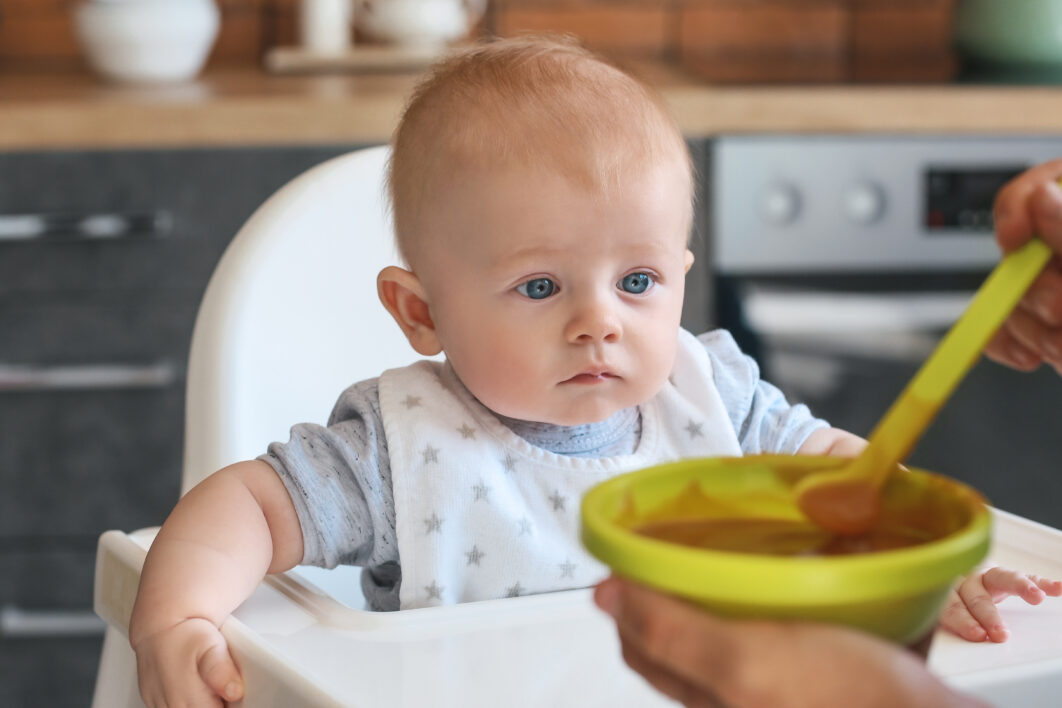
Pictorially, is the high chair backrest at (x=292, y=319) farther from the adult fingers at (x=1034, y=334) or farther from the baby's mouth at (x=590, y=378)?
the adult fingers at (x=1034, y=334)

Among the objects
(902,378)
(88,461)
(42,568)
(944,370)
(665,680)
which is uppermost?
(944,370)

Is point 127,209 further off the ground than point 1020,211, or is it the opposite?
point 1020,211

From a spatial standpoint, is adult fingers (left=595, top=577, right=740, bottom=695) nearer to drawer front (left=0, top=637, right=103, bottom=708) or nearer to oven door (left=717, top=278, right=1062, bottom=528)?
oven door (left=717, top=278, right=1062, bottom=528)

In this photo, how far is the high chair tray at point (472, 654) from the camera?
0.57 metres

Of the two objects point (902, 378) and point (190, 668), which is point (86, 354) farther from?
point (190, 668)

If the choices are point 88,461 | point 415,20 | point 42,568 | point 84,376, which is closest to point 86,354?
point 84,376

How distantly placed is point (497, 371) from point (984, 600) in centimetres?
29

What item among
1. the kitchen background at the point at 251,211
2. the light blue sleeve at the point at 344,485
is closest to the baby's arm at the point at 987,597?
the light blue sleeve at the point at 344,485

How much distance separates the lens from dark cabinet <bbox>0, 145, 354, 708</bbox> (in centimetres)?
169

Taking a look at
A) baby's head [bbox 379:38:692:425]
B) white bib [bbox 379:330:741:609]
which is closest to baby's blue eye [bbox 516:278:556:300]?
baby's head [bbox 379:38:692:425]

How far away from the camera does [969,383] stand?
1.84 meters

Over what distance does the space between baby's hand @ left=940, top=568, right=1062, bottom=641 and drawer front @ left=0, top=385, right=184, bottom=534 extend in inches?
50.6

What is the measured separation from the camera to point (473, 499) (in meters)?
0.81

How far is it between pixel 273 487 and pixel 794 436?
355 mm
